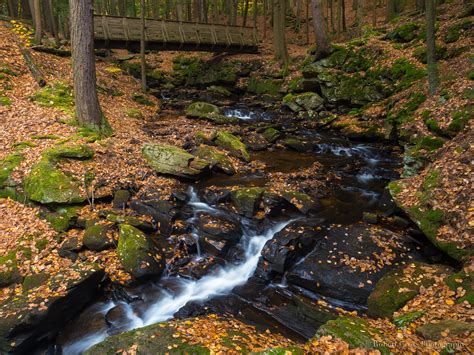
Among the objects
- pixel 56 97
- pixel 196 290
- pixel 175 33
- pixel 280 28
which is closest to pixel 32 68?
pixel 56 97

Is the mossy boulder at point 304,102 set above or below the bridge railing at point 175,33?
below

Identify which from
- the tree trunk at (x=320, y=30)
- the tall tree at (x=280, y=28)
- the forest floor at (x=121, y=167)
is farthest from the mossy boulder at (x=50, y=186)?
the tall tree at (x=280, y=28)

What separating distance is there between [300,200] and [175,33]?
18210 millimetres

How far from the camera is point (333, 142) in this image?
13414mm

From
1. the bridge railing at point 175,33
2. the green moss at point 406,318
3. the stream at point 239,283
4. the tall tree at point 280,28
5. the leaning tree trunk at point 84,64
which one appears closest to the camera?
the green moss at point 406,318

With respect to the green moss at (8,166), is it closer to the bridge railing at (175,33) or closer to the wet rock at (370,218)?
the wet rock at (370,218)

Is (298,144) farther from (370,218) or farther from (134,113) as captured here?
(134,113)

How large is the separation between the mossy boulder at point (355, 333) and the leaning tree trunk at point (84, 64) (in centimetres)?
944

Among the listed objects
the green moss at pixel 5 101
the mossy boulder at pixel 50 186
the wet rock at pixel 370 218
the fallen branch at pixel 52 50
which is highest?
the fallen branch at pixel 52 50

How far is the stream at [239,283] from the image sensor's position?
574 centimetres

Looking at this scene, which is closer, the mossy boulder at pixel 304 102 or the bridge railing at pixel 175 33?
the mossy boulder at pixel 304 102

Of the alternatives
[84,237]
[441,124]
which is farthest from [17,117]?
[441,124]

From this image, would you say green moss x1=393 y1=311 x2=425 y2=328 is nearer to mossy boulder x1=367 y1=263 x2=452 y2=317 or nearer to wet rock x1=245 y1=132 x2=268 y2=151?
mossy boulder x1=367 y1=263 x2=452 y2=317

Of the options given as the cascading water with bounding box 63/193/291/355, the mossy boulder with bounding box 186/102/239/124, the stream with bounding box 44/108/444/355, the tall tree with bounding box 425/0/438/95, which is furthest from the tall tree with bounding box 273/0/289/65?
the cascading water with bounding box 63/193/291/355
